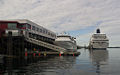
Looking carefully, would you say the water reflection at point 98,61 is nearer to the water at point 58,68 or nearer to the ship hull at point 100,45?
the water at point 58,68

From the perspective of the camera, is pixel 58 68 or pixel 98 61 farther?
pixel 98 61

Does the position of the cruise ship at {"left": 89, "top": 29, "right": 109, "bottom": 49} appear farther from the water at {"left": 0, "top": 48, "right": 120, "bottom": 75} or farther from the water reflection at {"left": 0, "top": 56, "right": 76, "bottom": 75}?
the water reflection at {"left": 0, "top": 56, "right": 76, "bottom": 75}

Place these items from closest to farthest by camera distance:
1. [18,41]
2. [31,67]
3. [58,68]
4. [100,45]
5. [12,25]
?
1. [58,68]
2. [31,67]
3. [18,41]
4. [12,25]
5. [100,45]

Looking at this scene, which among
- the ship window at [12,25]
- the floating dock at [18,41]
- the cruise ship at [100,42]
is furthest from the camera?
the cruise ship at [100,42]

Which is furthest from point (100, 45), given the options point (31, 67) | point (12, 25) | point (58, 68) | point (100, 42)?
point (31, 67)

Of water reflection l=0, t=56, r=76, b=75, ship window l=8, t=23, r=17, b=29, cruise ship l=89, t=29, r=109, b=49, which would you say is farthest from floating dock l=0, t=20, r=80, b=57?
cruise ship l=89, t=29, r=109, b=49

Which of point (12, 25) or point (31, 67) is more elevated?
point (12, 25)

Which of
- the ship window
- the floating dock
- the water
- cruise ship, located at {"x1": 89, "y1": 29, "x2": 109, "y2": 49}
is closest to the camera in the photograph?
the water

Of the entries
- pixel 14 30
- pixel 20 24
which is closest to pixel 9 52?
pixel 14 30

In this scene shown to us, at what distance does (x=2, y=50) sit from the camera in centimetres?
3991

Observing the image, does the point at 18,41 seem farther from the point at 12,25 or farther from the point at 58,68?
the point at 58,68

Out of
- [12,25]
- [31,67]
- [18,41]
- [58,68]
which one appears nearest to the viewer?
[58,68]

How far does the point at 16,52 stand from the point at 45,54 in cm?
888

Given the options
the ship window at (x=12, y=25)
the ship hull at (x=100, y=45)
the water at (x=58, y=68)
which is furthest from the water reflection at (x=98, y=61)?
the ship hull at (x=100, y=45)
